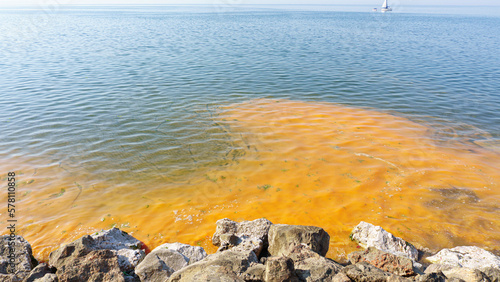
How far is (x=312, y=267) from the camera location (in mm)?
4027

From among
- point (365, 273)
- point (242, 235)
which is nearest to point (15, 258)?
point (242, 235)

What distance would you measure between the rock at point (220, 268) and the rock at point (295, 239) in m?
0.63

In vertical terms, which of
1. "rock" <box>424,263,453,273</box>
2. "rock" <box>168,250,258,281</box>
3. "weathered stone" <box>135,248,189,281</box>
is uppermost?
"rock" <box>168,250,258,281</box>

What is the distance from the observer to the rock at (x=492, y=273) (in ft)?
13.6

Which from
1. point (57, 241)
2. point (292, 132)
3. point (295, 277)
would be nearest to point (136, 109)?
point (292, 132)

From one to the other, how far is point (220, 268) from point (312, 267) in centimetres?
124

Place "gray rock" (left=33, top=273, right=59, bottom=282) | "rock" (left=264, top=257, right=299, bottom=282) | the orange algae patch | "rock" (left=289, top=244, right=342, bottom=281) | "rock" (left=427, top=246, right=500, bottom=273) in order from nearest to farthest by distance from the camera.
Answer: "rock" (left=264, top=257, right=299, bottom=282) → "rock" (left=289, top=244, right=342, bottom=281) → "gray rock" (left=33, top=273, right=59, bottom=282) → "rock" (left=427, top=246, right=500, bottom=273) → the orange algae patch

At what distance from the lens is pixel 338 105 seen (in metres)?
13.4

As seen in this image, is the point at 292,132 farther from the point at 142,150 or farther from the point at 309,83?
the point at 309,83

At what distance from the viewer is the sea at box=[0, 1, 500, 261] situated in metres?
6.36

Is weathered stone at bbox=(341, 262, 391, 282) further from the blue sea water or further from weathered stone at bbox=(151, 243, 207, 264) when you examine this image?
the blue sea water

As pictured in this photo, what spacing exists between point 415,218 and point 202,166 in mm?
5366

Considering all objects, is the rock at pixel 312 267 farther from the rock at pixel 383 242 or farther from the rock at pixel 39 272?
the rock at pixel 39 272

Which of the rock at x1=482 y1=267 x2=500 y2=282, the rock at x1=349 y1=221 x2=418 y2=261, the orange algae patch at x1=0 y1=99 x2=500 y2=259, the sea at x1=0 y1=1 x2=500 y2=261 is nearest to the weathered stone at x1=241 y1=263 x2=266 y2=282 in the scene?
the orange algae patch at x1=0 y1=99 x2=500 y2=259
